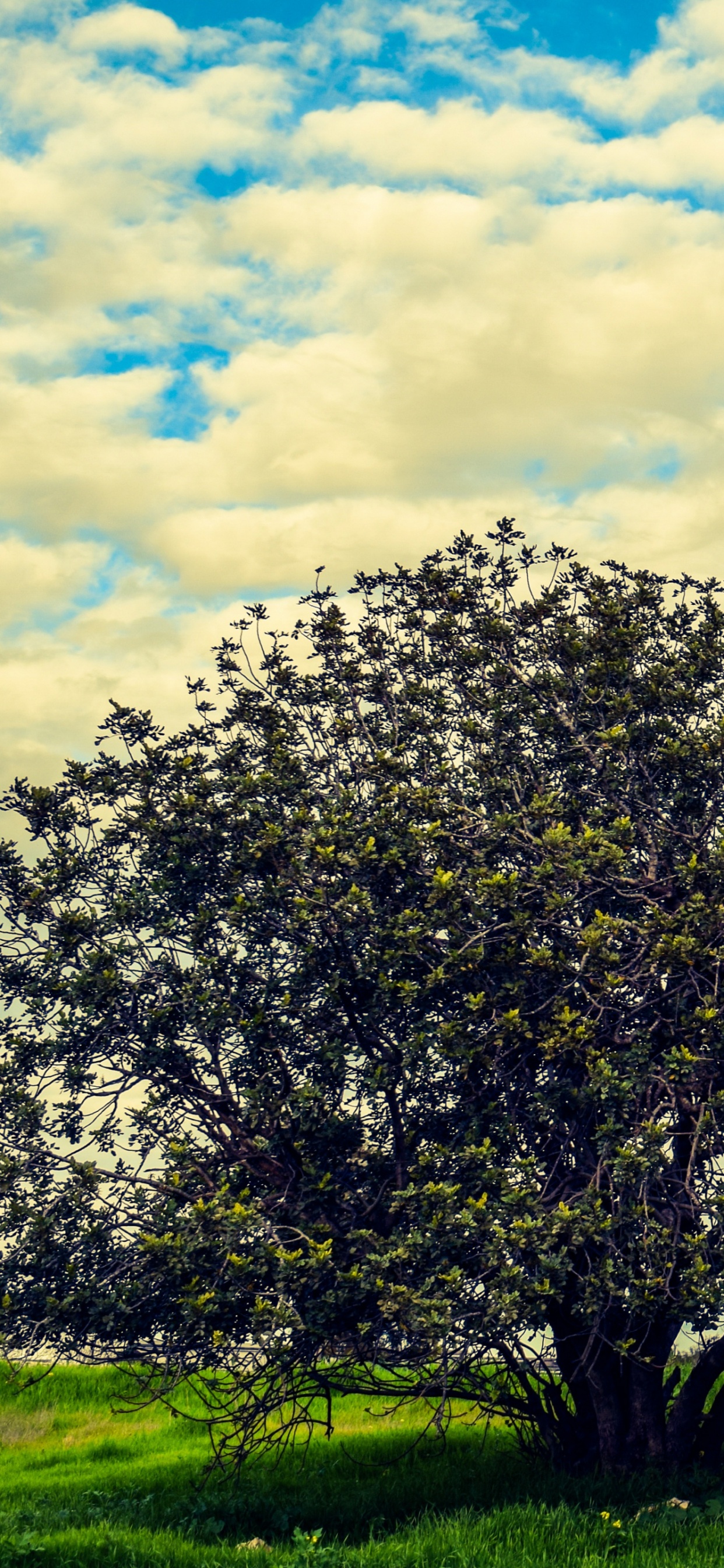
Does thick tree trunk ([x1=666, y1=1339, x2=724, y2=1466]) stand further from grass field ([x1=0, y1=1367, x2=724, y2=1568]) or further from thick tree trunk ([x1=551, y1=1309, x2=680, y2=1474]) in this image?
grass field ([x1=0, y1=1367, x2=724, y2=1568])

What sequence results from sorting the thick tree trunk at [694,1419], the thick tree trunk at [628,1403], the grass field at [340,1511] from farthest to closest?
the thick tree trunk at [694,1419] < the thick tree trunk at [628,1403] < the grass field at [340,1511]

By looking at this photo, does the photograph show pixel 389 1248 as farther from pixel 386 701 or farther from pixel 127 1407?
pixel 127 1407

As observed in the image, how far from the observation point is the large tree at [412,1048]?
1081cm

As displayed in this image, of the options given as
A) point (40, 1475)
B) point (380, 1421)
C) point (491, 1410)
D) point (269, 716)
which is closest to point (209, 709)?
point (269, 716)

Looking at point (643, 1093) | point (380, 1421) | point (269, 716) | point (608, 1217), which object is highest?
point (269, 716)

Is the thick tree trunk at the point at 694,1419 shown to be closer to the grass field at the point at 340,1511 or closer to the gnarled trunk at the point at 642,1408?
the gnarled trunk at the point at 642,1408

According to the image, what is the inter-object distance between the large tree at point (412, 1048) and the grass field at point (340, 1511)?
84cm

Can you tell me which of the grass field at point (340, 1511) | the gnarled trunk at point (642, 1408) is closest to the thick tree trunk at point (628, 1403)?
the gnarled trunk at point (642, 1408)

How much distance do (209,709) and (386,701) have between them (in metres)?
1.90

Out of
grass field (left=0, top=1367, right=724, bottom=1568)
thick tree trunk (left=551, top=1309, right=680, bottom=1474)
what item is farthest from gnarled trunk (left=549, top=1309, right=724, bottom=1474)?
Result: grass field (left=0, top=1367, right=724, bottom=1568)

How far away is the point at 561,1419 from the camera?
1330cm

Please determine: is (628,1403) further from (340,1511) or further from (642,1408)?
(340,1511)

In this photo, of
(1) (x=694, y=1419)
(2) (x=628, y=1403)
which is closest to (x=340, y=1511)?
(2) (x=628, y=1403)

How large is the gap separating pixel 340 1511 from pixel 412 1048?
4797 mm
